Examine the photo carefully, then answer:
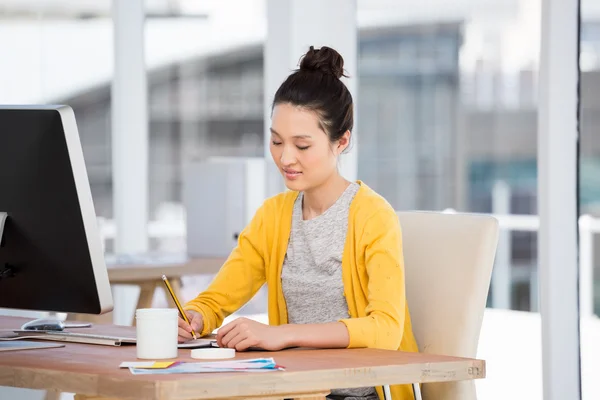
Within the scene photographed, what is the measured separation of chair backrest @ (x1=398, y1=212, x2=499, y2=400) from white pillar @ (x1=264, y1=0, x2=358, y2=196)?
164cm

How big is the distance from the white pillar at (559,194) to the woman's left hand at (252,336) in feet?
4.93

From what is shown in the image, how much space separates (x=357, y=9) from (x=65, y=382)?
2.68m

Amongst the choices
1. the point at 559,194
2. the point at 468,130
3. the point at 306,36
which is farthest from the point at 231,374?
the point at 306,36

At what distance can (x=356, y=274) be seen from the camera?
194 cm

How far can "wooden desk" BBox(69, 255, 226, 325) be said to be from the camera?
333 cm

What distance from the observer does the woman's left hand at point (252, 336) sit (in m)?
1.66

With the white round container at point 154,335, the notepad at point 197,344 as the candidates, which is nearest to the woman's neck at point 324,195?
the notepad at point 197,344

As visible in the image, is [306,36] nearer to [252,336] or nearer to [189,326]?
[189,326]

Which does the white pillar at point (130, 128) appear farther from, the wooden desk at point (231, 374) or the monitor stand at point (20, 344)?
the wooden desk at point (231, 374)

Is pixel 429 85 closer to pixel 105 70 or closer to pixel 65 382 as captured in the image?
pixel 105 70

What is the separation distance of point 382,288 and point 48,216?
611mm

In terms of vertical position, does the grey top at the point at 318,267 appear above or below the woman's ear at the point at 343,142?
below

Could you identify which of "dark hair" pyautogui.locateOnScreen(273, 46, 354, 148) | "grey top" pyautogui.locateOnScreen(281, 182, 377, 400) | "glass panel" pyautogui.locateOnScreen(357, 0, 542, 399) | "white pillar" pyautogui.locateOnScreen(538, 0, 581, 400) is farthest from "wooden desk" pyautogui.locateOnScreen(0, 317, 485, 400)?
"glass panel" pyautogui.locateOnScreen(357, 0, 542, 399)

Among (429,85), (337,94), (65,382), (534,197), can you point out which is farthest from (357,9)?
(65,382)
